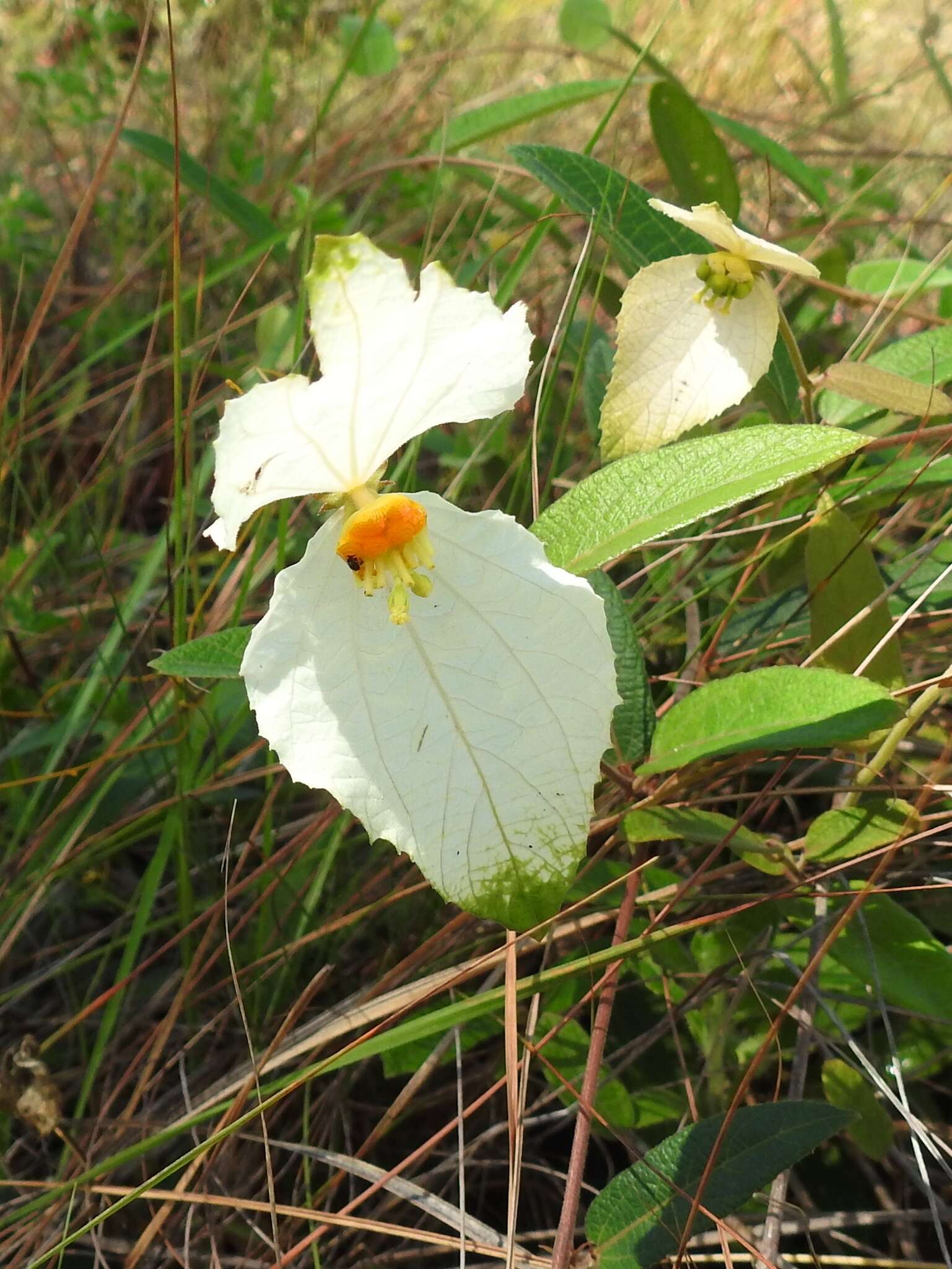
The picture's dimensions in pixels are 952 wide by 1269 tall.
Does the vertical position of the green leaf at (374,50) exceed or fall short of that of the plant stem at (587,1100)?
it exceeds it

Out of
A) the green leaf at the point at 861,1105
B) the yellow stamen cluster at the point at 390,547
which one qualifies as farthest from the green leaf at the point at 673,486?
the green leaf at the point at 861,1105

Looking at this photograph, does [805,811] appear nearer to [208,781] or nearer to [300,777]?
[208,781]

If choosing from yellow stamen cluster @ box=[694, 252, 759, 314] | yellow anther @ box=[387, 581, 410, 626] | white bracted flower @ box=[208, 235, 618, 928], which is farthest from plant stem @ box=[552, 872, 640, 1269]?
yellow stamen cluster @ box=[694, 252, 759, 314]

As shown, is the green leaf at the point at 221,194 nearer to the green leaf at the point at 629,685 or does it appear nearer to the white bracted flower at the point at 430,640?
the green leaf at the point at 629,685

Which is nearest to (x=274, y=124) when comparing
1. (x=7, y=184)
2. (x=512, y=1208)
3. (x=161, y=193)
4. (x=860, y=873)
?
(x=161, y=193)

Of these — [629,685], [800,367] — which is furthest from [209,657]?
[800,367]

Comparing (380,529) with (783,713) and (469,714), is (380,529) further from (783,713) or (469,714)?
(783,713)

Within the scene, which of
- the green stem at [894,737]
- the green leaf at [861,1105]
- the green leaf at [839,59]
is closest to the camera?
the green stem at [894,737]
